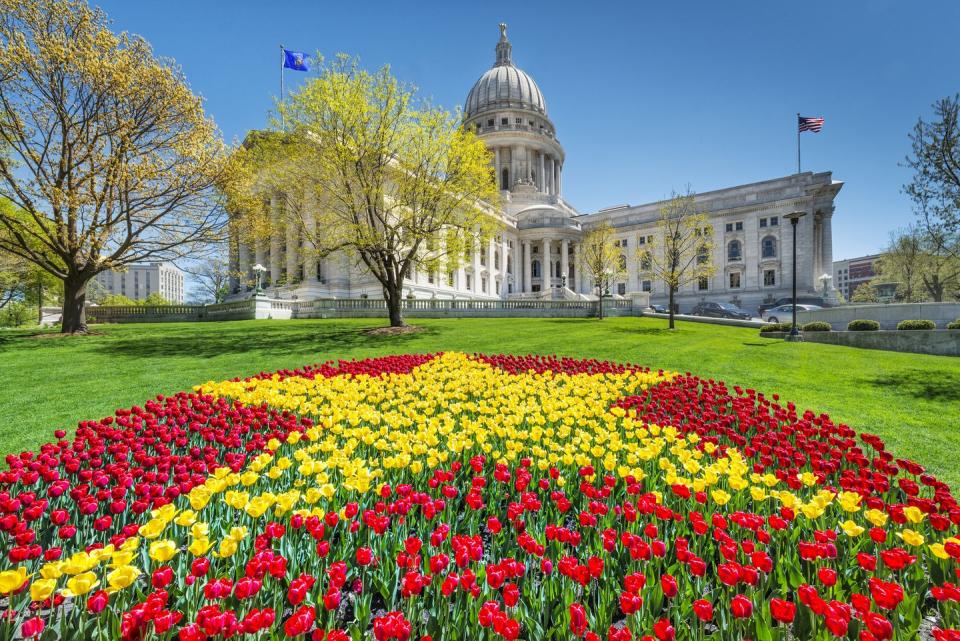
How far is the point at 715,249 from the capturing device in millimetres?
67125

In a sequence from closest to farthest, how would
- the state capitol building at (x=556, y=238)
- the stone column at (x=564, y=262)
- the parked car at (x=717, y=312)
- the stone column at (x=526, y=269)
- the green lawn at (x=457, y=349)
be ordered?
the green lawn at (x=457, y=349)
the parked car at (x=717, y=312)
the state capitol building at (x=556, y=238)
the stone column at (x=564, y=262)
the stone column at (x=526, y=269)

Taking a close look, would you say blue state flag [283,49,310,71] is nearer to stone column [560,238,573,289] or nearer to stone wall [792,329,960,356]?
stone wall [792,329,960,356]

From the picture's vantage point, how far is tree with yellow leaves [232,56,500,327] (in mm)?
20484

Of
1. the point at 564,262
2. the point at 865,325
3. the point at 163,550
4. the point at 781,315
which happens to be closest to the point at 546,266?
the point at 564,262

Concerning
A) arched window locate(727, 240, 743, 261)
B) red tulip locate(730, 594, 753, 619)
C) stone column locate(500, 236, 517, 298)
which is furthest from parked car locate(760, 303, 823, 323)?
red tulip locate(730, 594, 753, 619)

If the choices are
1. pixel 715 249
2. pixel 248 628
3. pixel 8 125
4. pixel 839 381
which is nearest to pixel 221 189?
pixel 8 125

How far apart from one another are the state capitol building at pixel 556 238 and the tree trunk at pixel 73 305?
22.5 metres

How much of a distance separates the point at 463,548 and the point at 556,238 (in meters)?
77.1

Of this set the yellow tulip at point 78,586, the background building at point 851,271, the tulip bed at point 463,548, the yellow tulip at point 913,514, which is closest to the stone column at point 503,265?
the tulip bed at point 463,548

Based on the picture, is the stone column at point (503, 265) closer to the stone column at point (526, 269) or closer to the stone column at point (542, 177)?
the stone column at point (526, 269)

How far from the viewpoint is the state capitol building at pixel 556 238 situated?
182 feet

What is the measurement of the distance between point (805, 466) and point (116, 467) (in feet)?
23.4

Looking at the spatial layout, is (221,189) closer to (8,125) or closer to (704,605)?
(8,125)

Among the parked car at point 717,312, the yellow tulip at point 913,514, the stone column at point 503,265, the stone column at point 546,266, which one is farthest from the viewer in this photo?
the stone column at point 546,266
